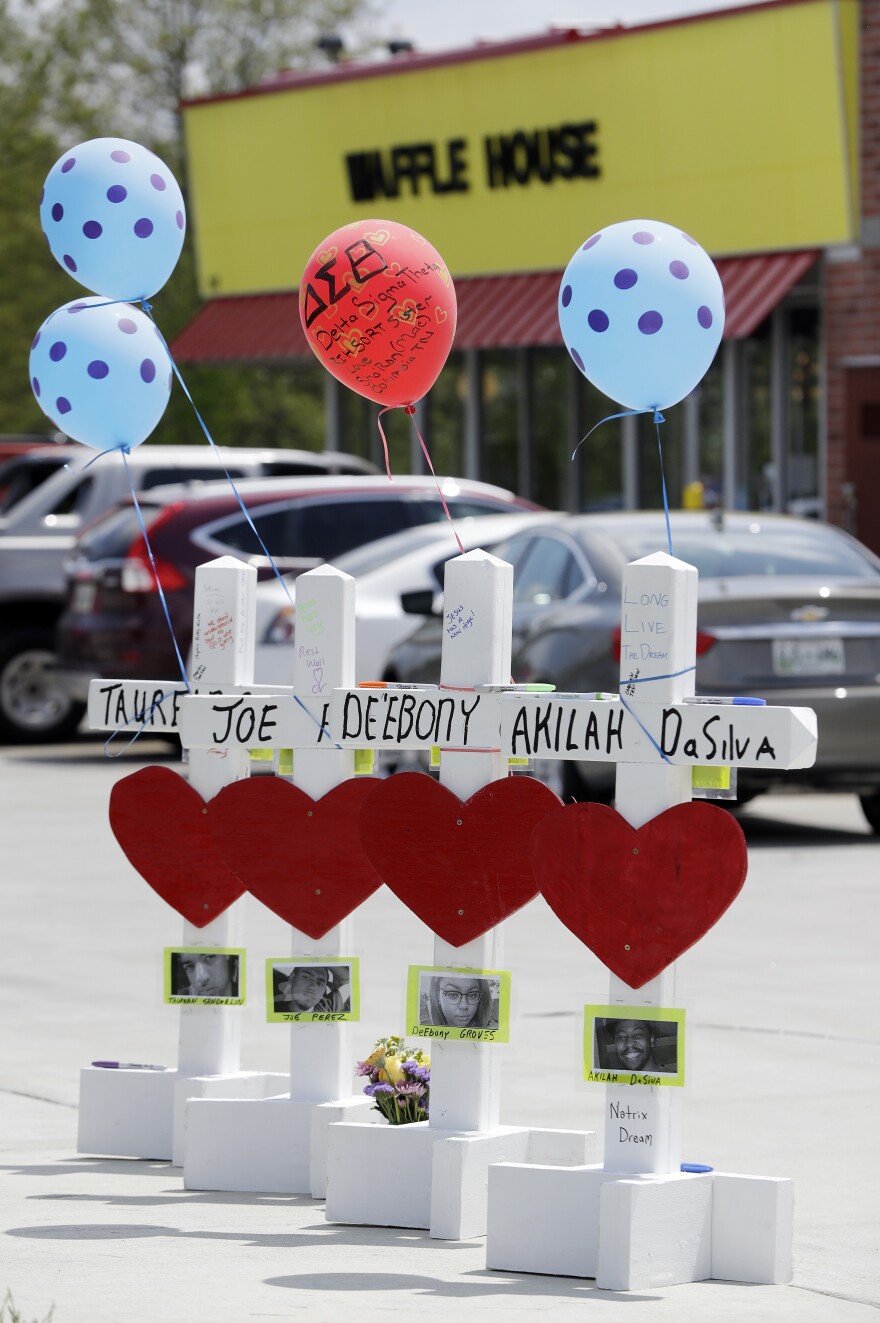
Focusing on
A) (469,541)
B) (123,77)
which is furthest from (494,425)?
(123,77)

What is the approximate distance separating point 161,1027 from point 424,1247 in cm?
279

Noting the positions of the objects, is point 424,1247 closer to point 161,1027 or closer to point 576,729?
point 576,729

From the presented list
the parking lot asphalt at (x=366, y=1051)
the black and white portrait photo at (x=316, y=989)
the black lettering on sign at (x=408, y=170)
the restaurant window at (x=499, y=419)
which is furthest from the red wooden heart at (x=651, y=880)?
the restaurant window at (x=499, y=419)

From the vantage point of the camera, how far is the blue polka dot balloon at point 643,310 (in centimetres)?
540

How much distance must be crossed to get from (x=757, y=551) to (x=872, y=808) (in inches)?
60.1

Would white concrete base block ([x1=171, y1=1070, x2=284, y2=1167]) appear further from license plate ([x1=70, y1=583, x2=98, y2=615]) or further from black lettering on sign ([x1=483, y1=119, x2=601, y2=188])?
black lettering on sign ([x1=483, y1=119, x2=601, y2=188])

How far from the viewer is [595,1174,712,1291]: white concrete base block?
4914 mm

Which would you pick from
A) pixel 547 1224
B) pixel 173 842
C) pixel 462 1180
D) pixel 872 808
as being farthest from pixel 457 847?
A: pixel 872 808

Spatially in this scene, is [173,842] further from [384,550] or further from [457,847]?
[384,550]

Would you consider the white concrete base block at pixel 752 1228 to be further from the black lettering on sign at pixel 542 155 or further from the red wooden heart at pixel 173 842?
the black lettering on sign at pixel 542 155

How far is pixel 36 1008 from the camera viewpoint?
8328 millimetres

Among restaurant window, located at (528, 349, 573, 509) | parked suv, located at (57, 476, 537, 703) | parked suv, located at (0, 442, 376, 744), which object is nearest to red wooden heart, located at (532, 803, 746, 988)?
parked suv, located at (57, 476, 537, 703)

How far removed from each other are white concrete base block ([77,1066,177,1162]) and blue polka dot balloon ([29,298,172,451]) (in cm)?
160

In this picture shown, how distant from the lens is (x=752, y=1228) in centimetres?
502
